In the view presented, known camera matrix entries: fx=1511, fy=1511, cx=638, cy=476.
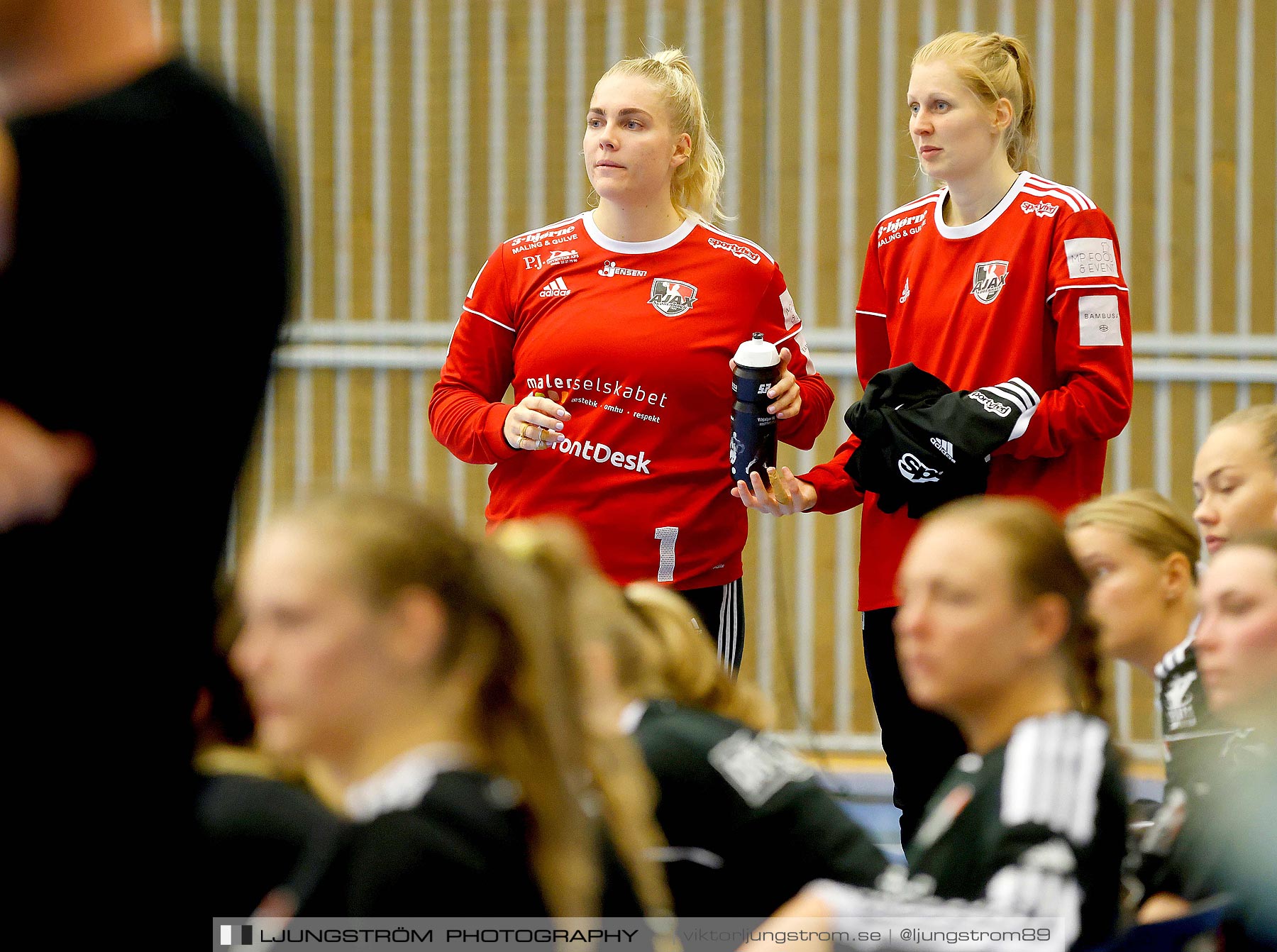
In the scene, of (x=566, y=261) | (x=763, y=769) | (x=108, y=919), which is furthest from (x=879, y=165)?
(x=108, y=919)

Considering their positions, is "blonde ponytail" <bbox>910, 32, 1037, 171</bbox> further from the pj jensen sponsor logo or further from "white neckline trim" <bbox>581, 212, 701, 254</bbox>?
the pj jensen sponsor logo

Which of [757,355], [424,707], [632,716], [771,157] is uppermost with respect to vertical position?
[771,157]

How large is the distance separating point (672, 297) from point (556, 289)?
0.24 m

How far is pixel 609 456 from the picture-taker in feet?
9.92

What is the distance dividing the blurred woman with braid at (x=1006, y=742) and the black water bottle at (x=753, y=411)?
3.16 ft

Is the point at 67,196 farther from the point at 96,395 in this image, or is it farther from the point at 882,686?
the point at 882,686

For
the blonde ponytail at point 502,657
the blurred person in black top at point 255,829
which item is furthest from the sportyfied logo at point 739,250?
the blonde ponytail at point 502,657

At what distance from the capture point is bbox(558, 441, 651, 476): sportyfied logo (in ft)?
9.91

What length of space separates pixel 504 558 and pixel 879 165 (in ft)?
13.6

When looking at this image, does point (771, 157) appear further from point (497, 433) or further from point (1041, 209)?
point (497, 433)

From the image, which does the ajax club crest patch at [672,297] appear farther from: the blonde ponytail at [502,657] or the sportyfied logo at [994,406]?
the blonde ponytail at [502,657]

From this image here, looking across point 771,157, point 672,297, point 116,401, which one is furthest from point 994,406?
point 771,157

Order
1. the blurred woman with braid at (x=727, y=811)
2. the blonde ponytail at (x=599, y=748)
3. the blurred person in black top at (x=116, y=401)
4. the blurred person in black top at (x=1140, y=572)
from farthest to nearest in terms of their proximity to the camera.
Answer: the blurred person in black top at (x=1140, y=572), the blurred woman with braid at (x=727, y=811), the blonde ponytail at (x=599, y=748), the blurred person in black top at (x=116, y=401)

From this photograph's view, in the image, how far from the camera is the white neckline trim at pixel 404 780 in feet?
4.19
